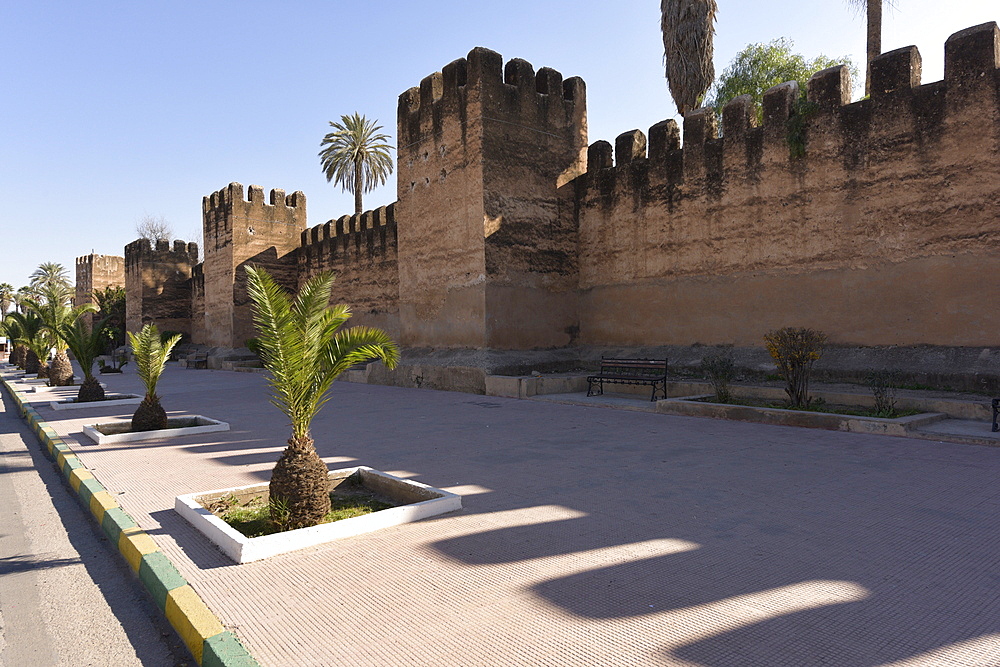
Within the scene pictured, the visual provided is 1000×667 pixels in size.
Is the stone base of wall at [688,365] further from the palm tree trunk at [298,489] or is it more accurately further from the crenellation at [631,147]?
the palm tree trunk at [298,489]

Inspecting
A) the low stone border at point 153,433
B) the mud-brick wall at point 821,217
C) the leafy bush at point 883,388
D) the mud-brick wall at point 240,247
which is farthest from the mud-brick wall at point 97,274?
the leafy bush at point 883,388

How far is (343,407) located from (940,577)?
9.92m

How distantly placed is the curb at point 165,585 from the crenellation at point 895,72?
11872mm

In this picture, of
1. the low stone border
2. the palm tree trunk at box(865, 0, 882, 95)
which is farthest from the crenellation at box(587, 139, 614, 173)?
the low stone border

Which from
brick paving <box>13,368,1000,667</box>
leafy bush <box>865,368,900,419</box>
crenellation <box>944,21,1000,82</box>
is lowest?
brick paving <box>13,368,1000,667</box>

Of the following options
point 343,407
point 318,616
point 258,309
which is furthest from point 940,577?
point 343,407

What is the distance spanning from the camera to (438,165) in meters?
15.6

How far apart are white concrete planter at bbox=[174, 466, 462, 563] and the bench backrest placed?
7719mm

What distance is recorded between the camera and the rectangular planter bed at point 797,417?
25.1 ft

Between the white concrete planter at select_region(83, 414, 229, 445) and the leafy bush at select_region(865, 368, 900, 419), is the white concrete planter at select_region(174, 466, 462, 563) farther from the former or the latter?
the leafy bush at select_region(865, 368, 900, 419)

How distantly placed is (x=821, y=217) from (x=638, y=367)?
4168 millimetres

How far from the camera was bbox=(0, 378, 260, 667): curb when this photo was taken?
2.86 meters

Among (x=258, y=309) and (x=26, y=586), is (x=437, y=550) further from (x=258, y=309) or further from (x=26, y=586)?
(x=26, y=586)

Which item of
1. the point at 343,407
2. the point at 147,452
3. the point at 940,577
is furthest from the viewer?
the point at 343,407
